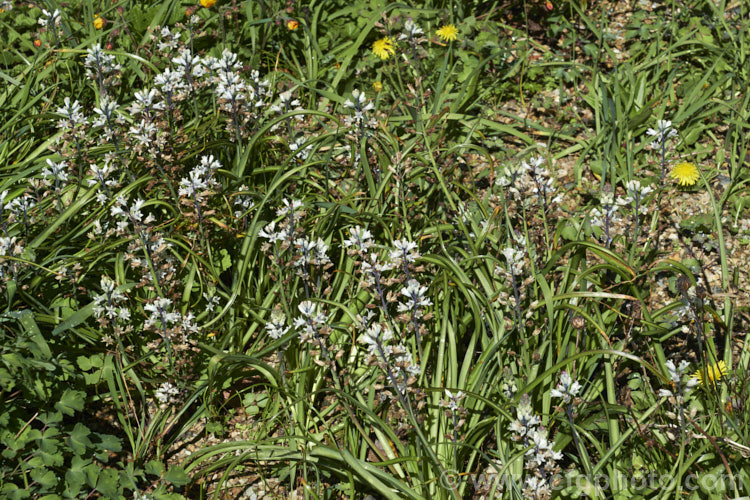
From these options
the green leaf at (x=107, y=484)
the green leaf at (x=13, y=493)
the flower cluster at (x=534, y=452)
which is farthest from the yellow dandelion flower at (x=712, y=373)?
the green leaf at (x=13, y=493)

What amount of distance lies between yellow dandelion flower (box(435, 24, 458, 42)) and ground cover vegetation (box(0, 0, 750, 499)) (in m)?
0.05

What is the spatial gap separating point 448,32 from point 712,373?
254cm

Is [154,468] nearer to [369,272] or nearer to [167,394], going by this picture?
[167,394]

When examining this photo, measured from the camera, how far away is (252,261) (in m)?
2.98

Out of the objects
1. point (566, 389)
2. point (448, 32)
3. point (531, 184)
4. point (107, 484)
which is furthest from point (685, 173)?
point (107, 484)

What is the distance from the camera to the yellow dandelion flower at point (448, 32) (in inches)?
156

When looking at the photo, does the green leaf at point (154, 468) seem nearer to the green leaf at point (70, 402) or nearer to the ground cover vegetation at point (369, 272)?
the ground cover vegetation at point (369, 272)

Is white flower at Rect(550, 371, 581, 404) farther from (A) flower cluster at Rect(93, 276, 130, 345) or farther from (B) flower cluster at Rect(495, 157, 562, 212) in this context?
(A) flower cluster at Rect(93, 276, 130, 345)

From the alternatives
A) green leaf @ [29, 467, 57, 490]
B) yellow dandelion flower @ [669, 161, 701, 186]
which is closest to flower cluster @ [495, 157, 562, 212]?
yellow dandelion flower @ [669, 161, 701, 186]

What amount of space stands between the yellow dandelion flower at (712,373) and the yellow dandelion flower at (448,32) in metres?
2.42

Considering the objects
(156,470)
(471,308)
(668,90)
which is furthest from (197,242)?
(668,90)

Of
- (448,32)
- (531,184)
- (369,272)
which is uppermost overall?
(448,32)

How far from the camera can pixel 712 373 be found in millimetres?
2447

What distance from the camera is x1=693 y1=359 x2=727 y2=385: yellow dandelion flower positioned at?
7.55ft
